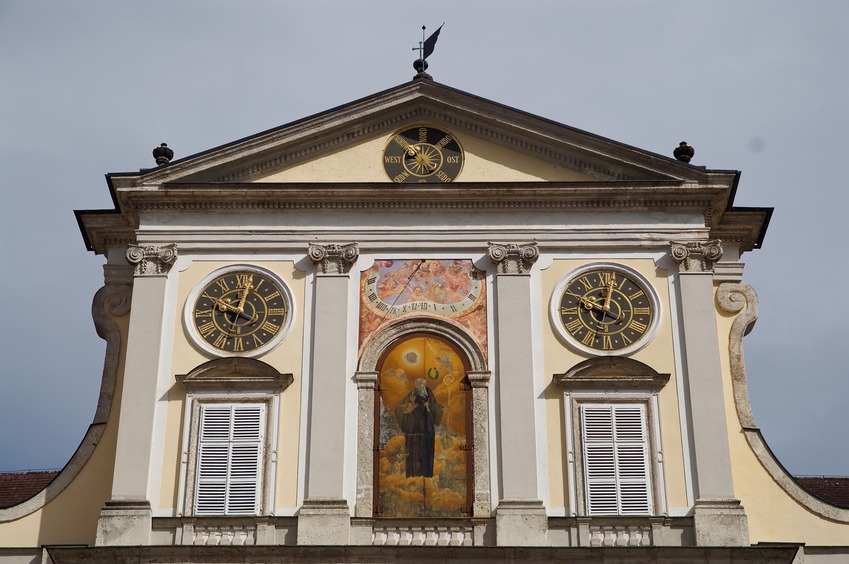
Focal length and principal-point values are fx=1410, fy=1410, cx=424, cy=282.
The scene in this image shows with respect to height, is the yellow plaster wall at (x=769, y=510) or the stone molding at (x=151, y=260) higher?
the stone molding at (x=151, y=260)

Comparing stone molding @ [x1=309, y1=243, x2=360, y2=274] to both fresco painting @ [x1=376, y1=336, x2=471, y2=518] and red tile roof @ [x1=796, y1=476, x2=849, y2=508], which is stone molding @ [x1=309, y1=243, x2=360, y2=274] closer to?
fresco painting @ [x1=376, y1=336, x2=471, y2=518]

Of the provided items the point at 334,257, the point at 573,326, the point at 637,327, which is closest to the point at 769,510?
the point at 637,327

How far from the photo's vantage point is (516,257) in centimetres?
2298

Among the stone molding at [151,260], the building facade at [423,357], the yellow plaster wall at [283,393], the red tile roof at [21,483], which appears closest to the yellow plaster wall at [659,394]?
the building facade at [423,357]

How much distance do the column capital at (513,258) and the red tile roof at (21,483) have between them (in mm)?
9385

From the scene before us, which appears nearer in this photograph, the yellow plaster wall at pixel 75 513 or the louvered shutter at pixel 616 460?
the louvered shutter at pixel 616 460

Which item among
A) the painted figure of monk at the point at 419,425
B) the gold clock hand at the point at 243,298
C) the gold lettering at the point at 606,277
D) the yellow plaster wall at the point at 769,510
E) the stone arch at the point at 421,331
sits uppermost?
the gold lettering at the point at 606,277

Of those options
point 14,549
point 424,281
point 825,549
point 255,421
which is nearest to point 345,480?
point 255,421

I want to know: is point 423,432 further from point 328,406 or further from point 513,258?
point 513,258

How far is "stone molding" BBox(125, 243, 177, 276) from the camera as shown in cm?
2303

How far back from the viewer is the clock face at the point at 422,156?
2384cm

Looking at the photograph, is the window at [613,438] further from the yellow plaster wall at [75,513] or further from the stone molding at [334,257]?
the yellow plaster wall at [75,513]

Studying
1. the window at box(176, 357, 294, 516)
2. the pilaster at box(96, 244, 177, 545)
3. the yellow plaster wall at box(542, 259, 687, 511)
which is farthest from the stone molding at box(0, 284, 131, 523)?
the yellow plaster wall at box(542, 259, 687, 511)

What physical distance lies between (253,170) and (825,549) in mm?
11030
